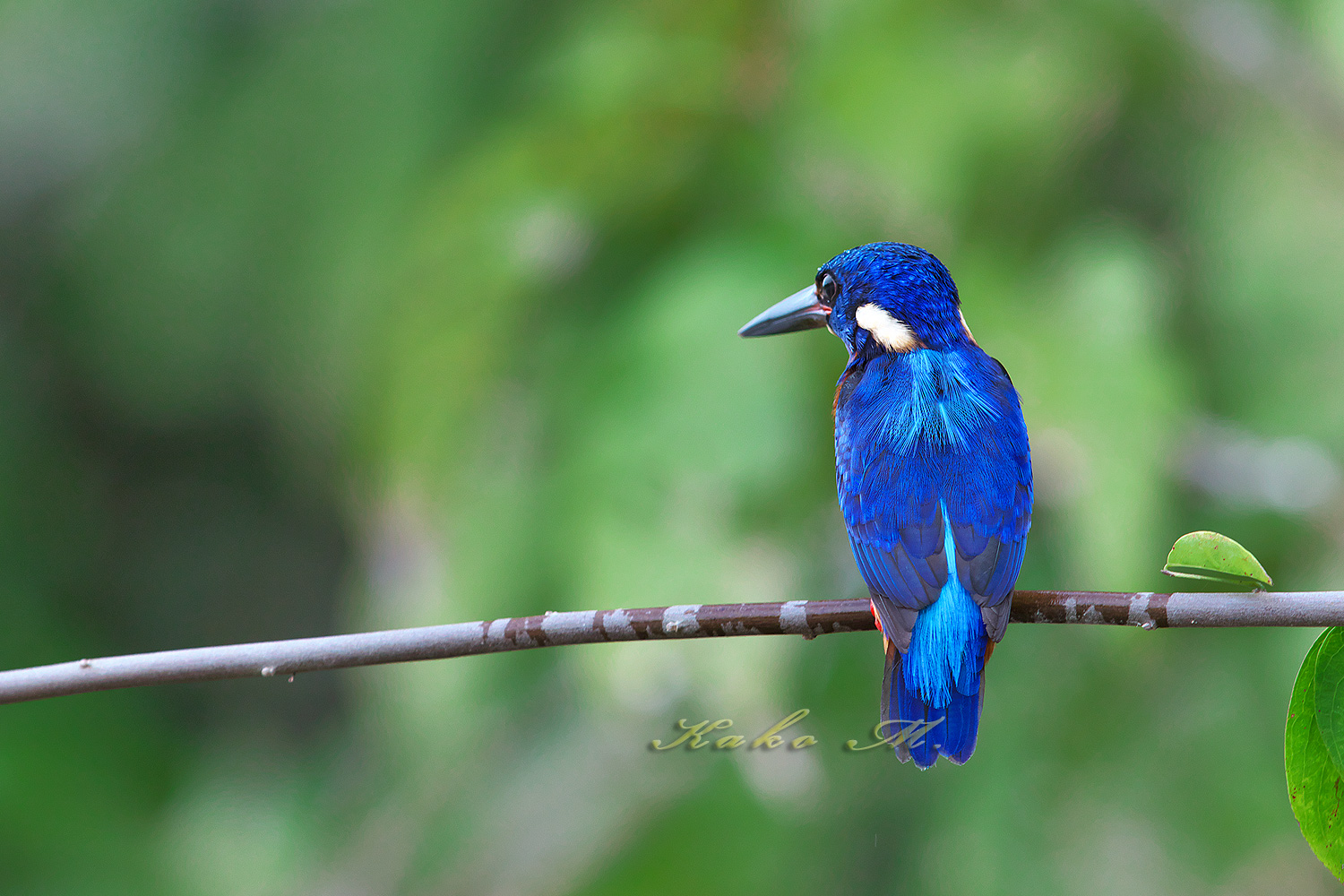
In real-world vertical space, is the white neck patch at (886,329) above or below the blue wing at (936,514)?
above

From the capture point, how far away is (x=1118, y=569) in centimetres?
172

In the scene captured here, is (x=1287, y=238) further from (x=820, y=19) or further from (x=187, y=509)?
(x=187, y=509)

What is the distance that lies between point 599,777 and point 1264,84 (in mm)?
2151

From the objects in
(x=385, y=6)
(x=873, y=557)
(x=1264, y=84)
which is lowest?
(x=873, y=557)

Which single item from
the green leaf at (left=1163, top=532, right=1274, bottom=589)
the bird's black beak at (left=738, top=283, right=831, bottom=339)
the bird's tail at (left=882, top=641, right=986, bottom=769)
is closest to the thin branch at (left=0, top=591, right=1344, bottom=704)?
the green leaf at (left=1163, top=532, right=1274, bottom=589)

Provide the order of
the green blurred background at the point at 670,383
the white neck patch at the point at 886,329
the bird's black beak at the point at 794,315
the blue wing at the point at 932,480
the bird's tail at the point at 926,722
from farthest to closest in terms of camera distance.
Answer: the green blurred background at the point at 670,383
the bird's black beak at the point at 794,315
the white neck patch at the point at 886,329
the blue wing at the point at 932,480
the bird's tail at the point at 926,722

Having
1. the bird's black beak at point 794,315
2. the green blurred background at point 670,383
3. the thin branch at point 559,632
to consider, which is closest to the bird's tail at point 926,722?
the thin branch at point 559,632

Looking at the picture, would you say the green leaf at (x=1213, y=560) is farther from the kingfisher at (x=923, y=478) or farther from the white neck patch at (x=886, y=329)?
the white neck patch at (x=886, y=329)

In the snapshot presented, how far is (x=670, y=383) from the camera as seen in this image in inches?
73.9

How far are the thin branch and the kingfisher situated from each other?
0.22 meters

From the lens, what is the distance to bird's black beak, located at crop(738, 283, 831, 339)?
1.67 meters

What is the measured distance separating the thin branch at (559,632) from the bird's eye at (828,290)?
719 millimetres

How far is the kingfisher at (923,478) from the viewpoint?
1.22 m

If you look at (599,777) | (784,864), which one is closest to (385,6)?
(599,777)
